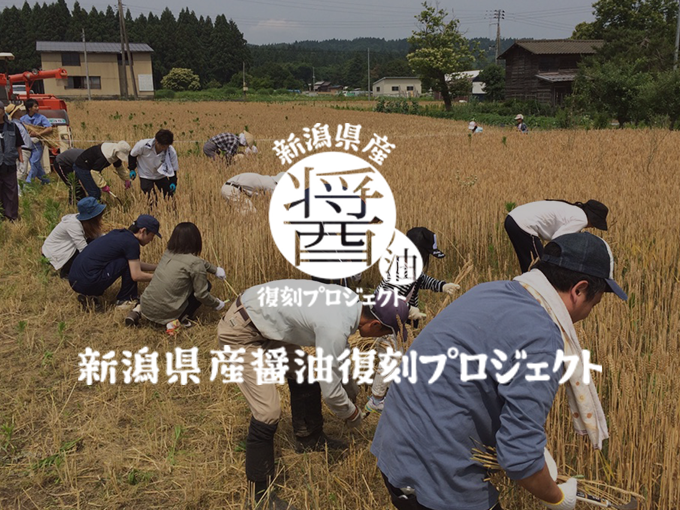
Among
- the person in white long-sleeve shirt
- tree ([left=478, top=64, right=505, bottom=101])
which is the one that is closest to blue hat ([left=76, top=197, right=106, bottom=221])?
the person in white long-sleeve shirt

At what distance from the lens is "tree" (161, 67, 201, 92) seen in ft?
229

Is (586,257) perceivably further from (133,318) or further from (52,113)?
(52,113)

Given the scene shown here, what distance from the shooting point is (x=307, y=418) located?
10.9ft

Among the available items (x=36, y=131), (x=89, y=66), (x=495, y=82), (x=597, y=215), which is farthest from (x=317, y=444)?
(x=89, y=66)

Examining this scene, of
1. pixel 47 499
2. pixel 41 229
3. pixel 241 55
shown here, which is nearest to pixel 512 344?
pixel 47 499

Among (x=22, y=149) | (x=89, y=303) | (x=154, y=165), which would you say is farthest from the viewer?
(x=22, y=149)

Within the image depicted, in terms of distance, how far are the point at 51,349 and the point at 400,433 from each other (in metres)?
3.69

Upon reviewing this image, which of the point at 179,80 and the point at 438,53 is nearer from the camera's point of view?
the point at 438,53

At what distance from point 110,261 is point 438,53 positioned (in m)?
45.8

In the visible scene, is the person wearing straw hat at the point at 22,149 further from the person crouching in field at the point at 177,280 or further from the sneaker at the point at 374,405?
the sneaker at the point at 374,405

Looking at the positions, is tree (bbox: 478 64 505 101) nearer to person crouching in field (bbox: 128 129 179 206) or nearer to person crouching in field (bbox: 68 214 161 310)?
person crouching in field (bbox: 128 129 179 206)

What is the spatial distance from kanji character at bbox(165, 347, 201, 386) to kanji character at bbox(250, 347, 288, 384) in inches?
44.8

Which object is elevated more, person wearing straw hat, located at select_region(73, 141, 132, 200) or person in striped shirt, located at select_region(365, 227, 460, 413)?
person wearing straw hat, located at select_region(73, 141, 132, 200)

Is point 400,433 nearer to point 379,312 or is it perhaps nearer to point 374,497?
point 379,312
